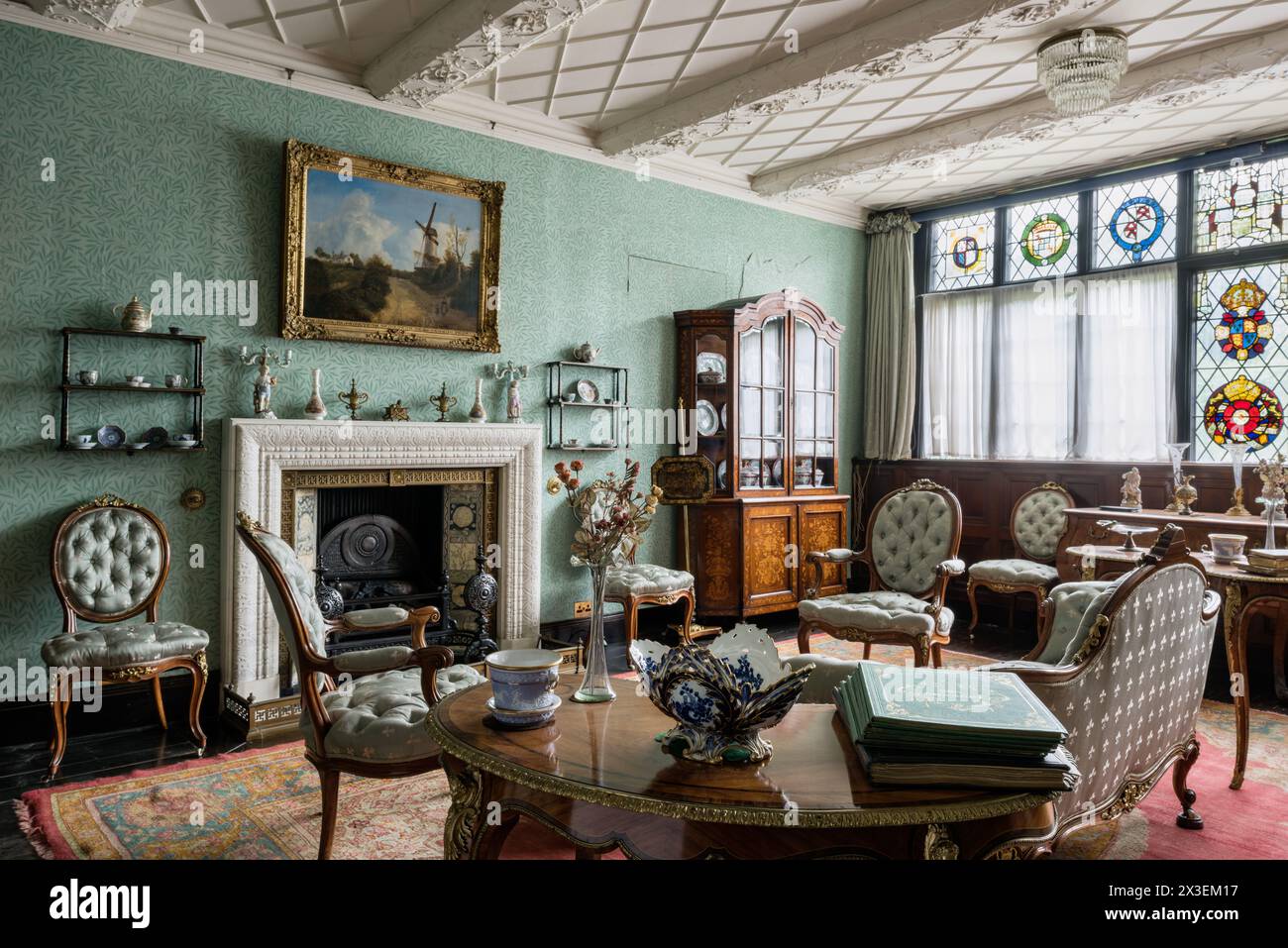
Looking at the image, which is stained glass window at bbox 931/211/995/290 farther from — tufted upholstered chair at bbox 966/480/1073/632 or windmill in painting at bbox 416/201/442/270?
windmill in painting at bbox 416/201/442/270

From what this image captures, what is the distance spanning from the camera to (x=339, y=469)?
4680 mm

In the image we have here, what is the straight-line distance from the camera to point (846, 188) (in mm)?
6844

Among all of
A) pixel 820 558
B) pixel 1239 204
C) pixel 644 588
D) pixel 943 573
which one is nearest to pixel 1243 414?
pixel 1239 204

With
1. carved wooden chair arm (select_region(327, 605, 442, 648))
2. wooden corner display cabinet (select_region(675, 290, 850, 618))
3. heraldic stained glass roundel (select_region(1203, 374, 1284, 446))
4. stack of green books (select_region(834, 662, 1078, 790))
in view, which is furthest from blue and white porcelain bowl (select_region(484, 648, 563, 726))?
heraldic stained glass roundel (select_region(1203, 374, 1284, 446))

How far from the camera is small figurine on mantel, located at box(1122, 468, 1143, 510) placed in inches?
225

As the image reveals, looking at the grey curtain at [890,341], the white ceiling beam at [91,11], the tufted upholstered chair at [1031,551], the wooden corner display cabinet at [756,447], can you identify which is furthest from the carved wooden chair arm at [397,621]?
the grey curtain at [890,341]

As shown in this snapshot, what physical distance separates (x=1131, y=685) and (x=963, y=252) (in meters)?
5.63

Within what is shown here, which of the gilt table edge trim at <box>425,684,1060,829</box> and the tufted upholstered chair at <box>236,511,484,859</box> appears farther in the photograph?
the tufted upholstered chair at <box>236,511,484,859</box>

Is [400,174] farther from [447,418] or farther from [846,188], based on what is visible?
[846,188]

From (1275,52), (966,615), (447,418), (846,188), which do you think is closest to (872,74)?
(1275,52)

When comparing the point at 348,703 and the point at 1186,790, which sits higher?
the point at 348,703

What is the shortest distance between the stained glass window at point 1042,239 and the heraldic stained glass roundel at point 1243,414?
1439 millimetres

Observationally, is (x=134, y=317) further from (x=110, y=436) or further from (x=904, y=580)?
(x=904, y=580)

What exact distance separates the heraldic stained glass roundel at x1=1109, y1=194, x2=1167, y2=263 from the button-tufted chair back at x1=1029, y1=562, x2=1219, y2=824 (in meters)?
4.41
